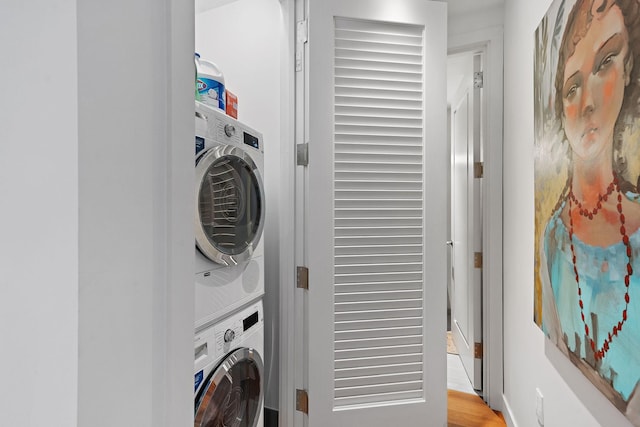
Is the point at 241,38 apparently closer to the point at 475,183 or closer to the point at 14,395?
the point at 475,183

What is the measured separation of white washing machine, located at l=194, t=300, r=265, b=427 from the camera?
1.04 metres

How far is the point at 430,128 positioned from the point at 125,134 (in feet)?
5.01

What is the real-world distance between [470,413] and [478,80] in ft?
6.50

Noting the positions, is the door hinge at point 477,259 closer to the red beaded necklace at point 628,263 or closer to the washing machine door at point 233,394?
the red beaded necklace at point 628,263

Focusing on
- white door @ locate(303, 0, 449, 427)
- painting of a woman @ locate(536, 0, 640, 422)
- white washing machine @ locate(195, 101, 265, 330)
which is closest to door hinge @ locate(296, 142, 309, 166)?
white door @ locate(303, 0, 449, 427)

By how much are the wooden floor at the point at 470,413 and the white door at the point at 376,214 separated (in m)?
0.29

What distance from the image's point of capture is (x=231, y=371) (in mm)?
1213

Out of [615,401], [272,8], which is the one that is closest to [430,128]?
[272,8]

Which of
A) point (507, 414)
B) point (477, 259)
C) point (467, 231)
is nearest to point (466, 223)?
point (467, 231)

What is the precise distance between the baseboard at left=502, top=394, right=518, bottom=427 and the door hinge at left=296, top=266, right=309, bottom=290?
126 cm

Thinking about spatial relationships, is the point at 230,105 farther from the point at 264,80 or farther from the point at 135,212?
the point at 135,212

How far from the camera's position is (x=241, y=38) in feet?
6.07

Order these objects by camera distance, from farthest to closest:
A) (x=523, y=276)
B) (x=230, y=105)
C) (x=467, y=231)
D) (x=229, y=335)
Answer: (x=467, y=231) < (x=523, y=276) < (x=230, y=105) < (x=229, y=335)

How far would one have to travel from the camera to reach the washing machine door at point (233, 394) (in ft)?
3.46
